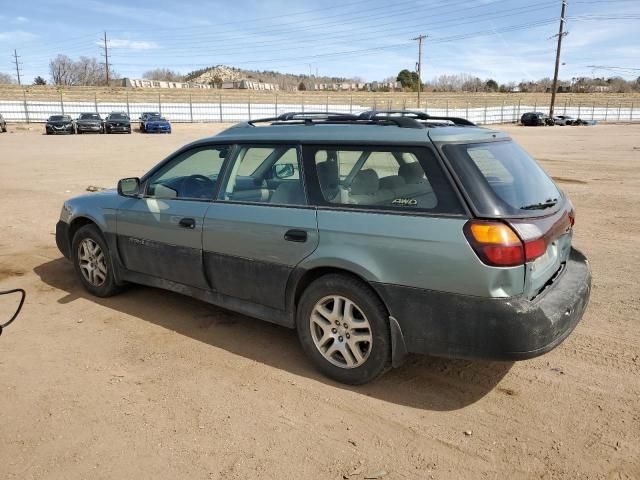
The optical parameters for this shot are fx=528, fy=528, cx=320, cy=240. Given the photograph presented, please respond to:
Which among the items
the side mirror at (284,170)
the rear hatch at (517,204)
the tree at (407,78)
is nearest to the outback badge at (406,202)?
the rear hatch at (517,204)

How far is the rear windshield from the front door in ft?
6.43

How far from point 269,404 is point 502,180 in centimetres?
201

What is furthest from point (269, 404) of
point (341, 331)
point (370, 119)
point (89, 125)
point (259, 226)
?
point (89, 125)

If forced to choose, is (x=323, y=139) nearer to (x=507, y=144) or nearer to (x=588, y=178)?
(x=507, y=144)

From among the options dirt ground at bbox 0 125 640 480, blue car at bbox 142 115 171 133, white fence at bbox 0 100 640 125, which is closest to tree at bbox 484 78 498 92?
white fence at bbox 0 100 640 125

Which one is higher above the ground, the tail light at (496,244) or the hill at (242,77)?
the hill at (242,77)

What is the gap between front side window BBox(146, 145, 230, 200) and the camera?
423cm

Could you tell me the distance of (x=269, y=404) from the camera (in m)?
3.28

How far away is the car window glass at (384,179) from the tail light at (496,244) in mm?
173

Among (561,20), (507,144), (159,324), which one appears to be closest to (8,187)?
(159,324)

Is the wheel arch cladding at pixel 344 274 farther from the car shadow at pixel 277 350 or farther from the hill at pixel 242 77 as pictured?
the hill at pixel 242 77

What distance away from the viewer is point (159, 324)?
14.8 ft

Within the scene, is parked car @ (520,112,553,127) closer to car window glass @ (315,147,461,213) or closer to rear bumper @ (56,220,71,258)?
rear bumper @ (56,220,71,258)

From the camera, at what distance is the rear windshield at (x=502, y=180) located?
3.02 metres
